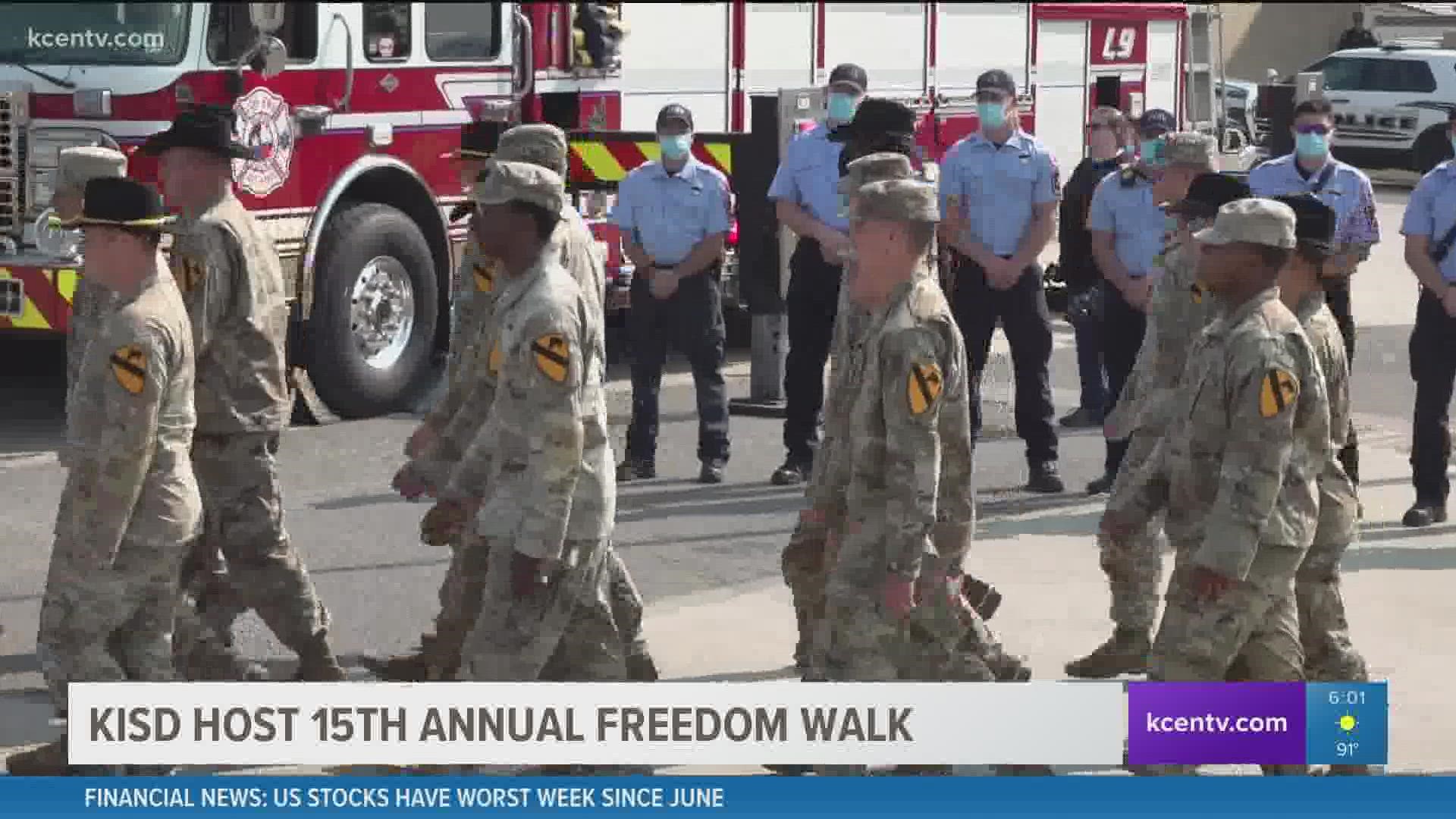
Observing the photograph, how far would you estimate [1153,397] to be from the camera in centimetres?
891

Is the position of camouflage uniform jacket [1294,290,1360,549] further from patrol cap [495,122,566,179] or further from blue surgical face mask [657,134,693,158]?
blue surgical face mask [657,134,693,158]

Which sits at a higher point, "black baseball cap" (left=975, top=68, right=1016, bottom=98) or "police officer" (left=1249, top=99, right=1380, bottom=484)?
"black baseball cap" (left=975, top=68, right=1016, bottom=98)

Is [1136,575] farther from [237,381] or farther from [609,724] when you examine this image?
[237,381]

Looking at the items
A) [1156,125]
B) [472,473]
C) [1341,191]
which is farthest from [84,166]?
[1156,125]

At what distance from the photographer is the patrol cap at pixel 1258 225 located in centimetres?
670

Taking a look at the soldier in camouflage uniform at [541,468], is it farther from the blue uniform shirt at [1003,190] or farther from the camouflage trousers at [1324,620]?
the blue uniform shirt at [1003,190]

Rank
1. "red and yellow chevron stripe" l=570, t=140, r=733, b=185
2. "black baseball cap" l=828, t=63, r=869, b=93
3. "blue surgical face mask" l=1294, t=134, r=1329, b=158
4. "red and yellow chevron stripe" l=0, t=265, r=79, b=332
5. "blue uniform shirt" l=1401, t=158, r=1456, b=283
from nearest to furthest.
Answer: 1. "blue uniform shirt" l=1401, t=158, r=1456, b=283
2. "blue surgical face mask" l=1294, t=134, r=1329, b=158
3. "black baseball cap" l=828, t=63, r=869, b=93
4. "red and yellow chevron stripe" l=0, t=265, r=79, b=332
5. "red and yellow chevron stripe" l=570, t=140, r=733, b=185

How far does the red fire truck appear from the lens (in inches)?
524

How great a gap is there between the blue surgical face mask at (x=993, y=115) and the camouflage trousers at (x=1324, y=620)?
18.2 ft

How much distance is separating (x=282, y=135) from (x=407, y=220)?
3.40 feet

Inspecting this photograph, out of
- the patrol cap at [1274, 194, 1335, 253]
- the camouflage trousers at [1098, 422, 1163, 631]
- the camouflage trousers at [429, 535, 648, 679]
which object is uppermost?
the patrol cap at [1274, 194, 1335, 253]

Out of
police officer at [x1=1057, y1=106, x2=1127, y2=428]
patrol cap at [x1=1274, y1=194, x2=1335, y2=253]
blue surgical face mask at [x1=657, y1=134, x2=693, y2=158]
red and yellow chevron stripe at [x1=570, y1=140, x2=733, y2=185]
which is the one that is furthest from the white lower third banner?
red and yellow chevron stripe at [x1=570, y1=140, x2=733, y2=185]

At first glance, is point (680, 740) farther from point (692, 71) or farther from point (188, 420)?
point (692, 71)

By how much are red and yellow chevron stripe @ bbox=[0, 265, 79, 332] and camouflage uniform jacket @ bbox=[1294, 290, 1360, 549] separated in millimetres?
7500
